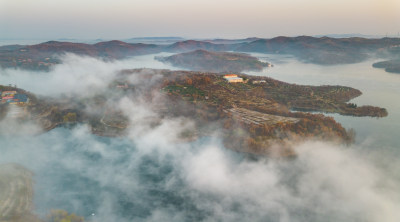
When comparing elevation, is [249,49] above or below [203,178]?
above

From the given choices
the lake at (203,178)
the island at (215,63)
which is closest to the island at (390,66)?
the island at (215,63)

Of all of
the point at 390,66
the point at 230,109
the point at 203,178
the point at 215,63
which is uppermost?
the point at 215,63

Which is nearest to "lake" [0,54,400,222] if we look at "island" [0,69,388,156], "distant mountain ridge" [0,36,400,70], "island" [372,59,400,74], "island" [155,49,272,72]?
"island" [0,69,388,156]

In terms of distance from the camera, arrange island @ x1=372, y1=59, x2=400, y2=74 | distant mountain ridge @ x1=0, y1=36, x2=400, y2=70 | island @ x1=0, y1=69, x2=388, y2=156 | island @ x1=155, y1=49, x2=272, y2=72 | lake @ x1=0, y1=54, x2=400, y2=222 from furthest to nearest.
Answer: island @ x1=155, y1=49, x2=272, y2=72 → distant mountain ridge @ x1=0, y1=36, x2=400, y2=70 → island @ x1=372, y1=59, x2=400, y2=74 → island @ x1=0, y1=69, x2=388, y2=156 → lake @ x1=0, y1=54, x2=400, y2=222

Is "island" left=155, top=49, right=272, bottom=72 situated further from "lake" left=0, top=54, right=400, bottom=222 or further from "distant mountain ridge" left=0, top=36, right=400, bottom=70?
"lake" left=0, top=54, right=400, bottom=222

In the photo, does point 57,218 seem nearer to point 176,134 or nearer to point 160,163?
point 160,163

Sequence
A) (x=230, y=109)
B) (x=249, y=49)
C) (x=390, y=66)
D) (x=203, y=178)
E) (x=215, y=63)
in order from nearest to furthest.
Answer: (x=203, y=178) < (x=230, y=109) < (x=390, y=66) < (x=215, y=63) < (x=249, y=49)

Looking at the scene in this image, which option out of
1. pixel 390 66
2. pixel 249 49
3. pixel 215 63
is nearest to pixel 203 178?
pixel 215 63

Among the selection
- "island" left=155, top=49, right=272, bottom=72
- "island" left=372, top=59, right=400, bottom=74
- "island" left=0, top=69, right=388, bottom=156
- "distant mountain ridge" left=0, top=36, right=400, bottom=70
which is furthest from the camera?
"island" left=155, top=49, right=272, bottom=72

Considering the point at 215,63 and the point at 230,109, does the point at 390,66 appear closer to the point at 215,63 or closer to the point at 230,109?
the point at 215,63
